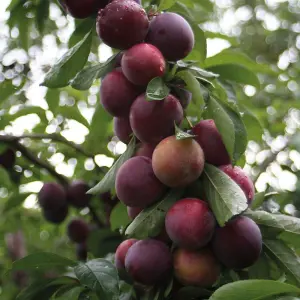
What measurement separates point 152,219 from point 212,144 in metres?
0.17

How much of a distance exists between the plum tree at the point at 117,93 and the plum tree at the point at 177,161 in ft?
0.42

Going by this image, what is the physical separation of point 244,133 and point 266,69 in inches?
20.2

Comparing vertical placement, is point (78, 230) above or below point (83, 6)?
below

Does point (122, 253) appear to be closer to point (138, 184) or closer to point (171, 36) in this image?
point (138, 184)

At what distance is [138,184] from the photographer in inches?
35.3

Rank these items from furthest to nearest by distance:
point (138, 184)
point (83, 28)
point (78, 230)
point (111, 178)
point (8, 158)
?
point (78, 230)
point (8, 158)
point (83, 28)
point (111, 178)
point (138, 184)

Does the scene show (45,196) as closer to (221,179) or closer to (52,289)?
(52,289)

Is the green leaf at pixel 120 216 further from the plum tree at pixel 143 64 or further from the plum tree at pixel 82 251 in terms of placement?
the plum tree at pixel 82 251

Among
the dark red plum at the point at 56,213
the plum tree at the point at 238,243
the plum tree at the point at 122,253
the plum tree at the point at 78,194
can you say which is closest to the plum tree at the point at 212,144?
the plum tree at the point at 238,243

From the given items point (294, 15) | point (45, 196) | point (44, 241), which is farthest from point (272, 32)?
point (45, 196)

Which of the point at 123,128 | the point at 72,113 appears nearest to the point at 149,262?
the point at 123,128

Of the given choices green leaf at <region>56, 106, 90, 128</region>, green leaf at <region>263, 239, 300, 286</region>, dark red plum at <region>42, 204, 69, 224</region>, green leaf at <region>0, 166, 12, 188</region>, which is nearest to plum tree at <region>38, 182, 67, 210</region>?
dark red plum at <region>42, 204, 69, 224</region>

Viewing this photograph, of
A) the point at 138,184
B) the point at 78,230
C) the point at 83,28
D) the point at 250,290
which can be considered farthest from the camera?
the point at 78,230

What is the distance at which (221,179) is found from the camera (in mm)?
881
